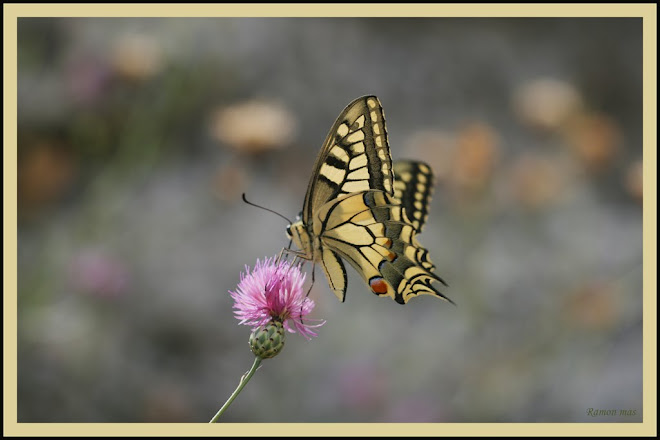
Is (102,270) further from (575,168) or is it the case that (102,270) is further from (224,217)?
(575,168)

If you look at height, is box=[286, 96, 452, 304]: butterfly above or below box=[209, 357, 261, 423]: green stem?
above

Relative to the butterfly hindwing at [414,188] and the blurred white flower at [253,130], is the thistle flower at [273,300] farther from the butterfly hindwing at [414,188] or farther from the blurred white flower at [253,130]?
the blurred white flower at [253,130]

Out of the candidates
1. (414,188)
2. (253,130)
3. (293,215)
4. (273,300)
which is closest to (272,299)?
(273,300)

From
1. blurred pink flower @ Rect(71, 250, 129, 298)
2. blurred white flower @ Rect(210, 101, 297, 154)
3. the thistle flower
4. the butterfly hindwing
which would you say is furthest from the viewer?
blurred pink flower @ Rect(71, 250, 129, 298)

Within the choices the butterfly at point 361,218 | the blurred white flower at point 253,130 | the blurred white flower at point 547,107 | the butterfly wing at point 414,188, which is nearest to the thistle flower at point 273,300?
the butterfly at point 361,218

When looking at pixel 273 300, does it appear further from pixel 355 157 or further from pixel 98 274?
pixel 98 274

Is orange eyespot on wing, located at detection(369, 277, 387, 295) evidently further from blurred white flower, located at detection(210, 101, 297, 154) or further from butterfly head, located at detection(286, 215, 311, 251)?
blurred white flower, located at detection(210, 101, 297, 154)

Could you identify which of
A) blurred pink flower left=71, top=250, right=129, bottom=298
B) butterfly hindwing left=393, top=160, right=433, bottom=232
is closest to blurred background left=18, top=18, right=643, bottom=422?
blurred pink flower left=71, top=250, right=129, bottom=298
